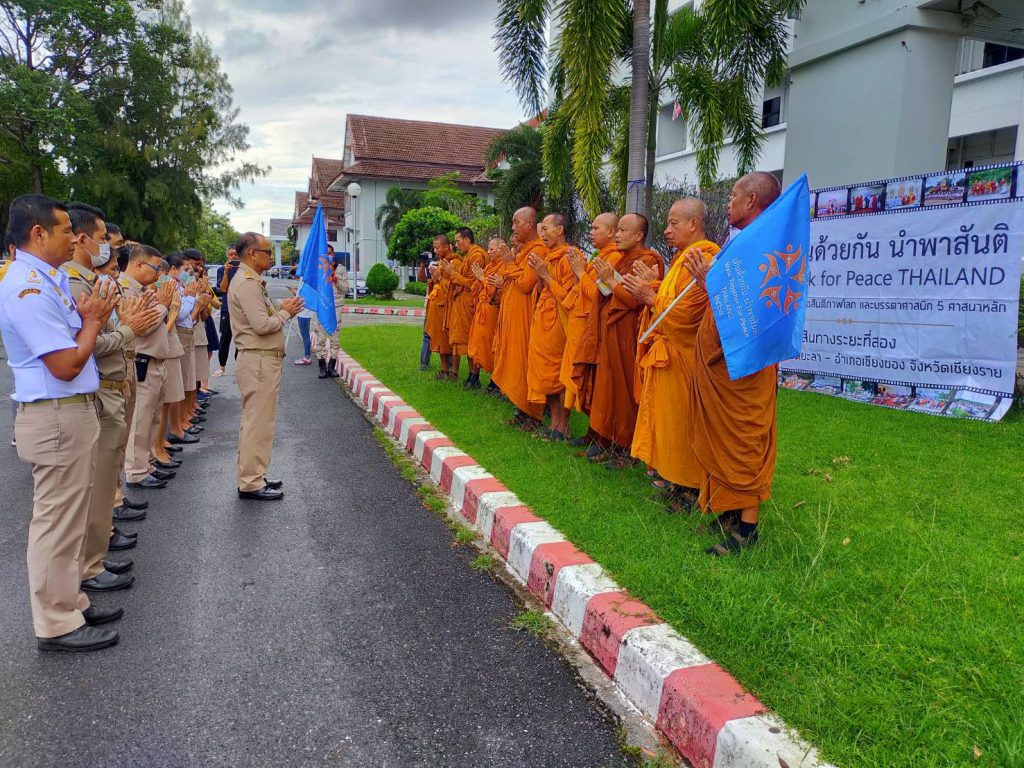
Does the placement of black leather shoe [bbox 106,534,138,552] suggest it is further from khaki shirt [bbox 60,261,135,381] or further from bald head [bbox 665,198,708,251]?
bald head [bbox 665,198,708,251]

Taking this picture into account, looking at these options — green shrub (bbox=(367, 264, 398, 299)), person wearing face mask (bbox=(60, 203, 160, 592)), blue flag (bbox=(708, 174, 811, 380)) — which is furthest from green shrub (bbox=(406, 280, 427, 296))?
blue flag (bbox=(708, 174, 811, 380))

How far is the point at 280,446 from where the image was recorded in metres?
6.86

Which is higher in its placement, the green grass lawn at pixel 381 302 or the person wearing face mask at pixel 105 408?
the person wearing face mask at pixel 105 408

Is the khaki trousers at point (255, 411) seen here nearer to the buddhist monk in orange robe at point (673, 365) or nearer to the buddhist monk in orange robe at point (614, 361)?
the buddhist monk in orange robe at point (614, 361)

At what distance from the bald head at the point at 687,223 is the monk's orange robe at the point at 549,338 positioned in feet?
6.05

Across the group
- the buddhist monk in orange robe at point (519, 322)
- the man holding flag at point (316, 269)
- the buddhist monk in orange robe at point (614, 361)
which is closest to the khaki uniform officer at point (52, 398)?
the buddhist monk in orange robe at point (614, 361)

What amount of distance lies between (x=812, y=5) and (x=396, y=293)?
2385 centimetres

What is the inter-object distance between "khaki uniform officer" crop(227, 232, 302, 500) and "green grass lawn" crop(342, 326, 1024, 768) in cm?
157

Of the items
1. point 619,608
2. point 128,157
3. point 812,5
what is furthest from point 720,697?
point 128,157

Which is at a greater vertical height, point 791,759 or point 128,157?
point 128,157

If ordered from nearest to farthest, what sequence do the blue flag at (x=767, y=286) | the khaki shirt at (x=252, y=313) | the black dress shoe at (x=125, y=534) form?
1. the blue flag at (x=767, y=286)
2. the black dress shoe at (x=125, y=534)
3. the khaki shirt at (x=252, y=313)

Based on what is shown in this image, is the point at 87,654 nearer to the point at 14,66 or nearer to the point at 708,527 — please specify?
the point at 708,527

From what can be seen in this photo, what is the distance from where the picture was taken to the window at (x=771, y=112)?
21.3m

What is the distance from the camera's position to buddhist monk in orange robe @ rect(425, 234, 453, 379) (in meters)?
9.67
